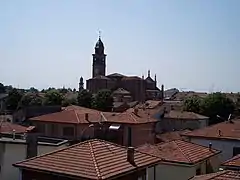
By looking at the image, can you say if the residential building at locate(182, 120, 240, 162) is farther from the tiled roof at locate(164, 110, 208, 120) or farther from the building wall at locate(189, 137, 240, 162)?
the tiled roof at locate(164, 110, 208, 120)

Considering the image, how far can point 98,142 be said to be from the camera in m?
16.6

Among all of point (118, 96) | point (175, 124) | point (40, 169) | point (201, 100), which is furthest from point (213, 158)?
point (118, 96)

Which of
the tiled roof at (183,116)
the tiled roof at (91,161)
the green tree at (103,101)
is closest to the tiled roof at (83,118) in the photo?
the tiled roof at (183,116)

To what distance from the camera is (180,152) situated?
20000 millimetres

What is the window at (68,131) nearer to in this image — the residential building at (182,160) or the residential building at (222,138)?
the residential building at (222,138)

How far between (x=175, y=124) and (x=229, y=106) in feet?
37.5

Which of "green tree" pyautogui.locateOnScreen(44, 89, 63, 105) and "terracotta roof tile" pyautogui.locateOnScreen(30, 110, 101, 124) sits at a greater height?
"green tree" pyautogui.locateOnScreen(44, 89, 63, 105)

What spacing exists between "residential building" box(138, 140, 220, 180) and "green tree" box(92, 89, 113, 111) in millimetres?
49264

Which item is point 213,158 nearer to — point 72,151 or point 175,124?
point 72,151

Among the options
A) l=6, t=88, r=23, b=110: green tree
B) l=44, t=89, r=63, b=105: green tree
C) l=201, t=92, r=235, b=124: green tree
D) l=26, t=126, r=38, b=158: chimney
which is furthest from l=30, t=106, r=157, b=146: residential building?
l=6, t=88, r=23, b=110: green tree

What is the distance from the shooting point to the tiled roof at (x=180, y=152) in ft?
63.4

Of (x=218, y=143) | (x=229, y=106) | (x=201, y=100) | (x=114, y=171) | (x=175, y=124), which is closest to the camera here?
(x=114, y=171)

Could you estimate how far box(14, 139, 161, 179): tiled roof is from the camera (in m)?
14.1

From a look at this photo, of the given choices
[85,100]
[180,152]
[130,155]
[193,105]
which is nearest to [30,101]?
[85,100]
